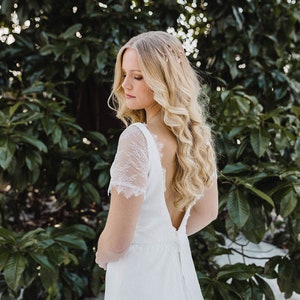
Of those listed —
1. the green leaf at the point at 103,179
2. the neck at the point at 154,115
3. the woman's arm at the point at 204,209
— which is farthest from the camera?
the green leaf at the point at 103,179

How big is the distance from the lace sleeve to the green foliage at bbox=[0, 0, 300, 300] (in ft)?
2.47

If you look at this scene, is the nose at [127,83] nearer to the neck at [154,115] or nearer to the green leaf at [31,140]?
the neck at [154,115]

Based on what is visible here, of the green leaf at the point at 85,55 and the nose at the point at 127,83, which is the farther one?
the green leaf at the point at 85,55

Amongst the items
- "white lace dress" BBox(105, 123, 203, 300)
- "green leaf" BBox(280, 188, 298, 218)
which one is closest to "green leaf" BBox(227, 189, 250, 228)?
"green leaf" BBox(280, 188, 298, 218)

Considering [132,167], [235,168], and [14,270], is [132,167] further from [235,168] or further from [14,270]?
[235,168]

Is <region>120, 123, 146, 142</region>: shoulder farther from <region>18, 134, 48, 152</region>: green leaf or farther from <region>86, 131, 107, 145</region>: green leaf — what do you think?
<region>86, 131, 107, 145</region>: green leaf

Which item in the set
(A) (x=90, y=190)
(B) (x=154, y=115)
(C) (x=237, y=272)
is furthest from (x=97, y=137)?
(B) (x=154, y=115)

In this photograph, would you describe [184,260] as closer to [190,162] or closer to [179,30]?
[190,162]

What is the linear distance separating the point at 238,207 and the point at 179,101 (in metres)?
0.77

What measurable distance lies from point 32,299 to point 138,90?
139 cm

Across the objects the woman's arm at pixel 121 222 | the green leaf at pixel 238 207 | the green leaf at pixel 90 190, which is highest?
the woman's arm at pixel 121 222

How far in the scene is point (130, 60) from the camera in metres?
1.19

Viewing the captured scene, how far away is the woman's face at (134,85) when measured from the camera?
118cm

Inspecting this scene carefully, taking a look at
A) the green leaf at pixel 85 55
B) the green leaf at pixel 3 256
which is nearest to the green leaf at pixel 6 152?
the green leaf at pixel 3 256
